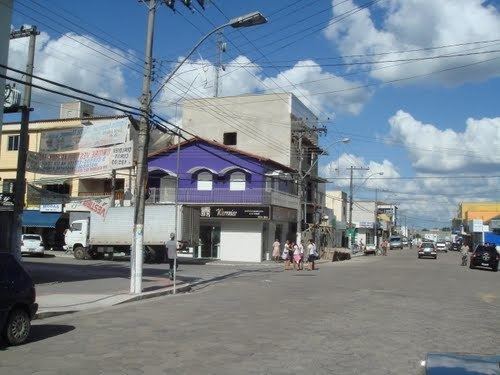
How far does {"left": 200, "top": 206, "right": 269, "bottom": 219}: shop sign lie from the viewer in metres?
43.8

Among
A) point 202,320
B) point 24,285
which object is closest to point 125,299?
point 202,320

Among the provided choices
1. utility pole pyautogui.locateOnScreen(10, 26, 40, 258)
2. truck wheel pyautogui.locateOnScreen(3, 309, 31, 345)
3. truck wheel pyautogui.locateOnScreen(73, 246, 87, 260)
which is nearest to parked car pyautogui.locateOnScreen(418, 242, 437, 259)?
truck wheel pyautogui.locateOnScreen(73, 246, 87, 260)

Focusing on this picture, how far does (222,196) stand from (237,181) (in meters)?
1.91

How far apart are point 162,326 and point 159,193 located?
3580 cm

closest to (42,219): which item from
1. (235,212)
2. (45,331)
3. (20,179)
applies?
(235,212)

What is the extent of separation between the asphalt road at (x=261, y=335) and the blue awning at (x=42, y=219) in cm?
3219

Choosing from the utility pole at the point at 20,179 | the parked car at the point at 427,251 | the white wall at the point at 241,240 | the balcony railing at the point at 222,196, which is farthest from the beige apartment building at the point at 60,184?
the parked car at the point at 427,251

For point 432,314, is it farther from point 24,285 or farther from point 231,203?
point 231,203

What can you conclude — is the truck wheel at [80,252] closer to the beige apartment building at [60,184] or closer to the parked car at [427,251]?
the beige apartment building at [60,184]

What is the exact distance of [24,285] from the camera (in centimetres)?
1034

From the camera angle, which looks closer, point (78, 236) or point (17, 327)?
point (17, 327)

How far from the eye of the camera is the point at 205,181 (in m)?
46.8

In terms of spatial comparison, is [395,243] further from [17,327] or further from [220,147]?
[17,327]

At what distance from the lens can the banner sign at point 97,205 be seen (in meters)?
36.4
